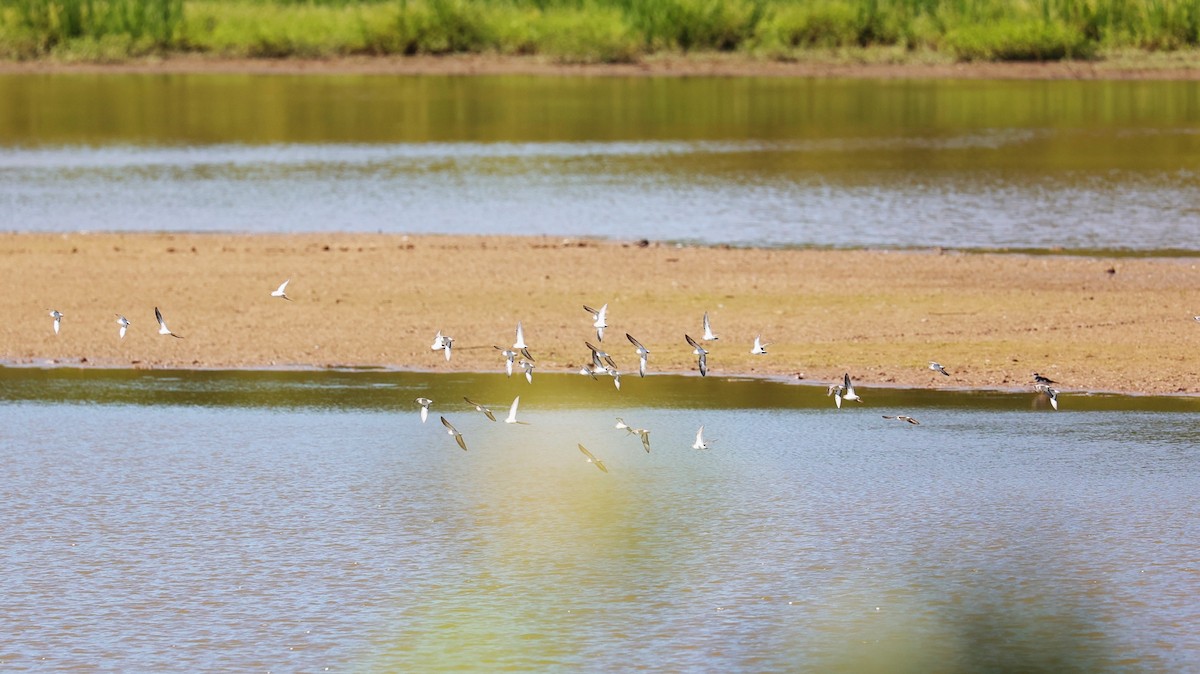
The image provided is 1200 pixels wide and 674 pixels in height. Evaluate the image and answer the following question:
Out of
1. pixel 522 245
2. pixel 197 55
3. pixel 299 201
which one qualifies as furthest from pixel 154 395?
pixel 197 55

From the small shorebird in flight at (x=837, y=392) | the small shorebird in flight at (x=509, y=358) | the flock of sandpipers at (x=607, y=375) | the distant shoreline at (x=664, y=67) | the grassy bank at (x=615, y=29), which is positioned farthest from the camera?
the grassy bank at (x=615, y=29)

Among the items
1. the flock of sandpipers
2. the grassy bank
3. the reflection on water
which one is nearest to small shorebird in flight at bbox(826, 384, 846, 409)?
the flock of sandpipers

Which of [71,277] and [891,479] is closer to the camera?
[891,479]

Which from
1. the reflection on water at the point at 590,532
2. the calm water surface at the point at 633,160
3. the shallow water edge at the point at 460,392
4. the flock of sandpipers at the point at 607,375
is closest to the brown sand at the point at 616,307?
the shallow water edge at the point at 460,392

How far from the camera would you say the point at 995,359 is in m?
16.6

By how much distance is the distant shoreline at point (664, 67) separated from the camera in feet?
194

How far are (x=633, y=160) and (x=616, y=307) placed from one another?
1736cm

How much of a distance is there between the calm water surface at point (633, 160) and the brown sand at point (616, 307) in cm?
280

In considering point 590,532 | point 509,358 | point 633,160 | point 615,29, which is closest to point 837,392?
point 509,358

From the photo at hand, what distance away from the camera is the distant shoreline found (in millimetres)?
59281

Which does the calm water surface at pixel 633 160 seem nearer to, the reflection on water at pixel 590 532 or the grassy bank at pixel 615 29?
the grassy bank at pixel 615 29

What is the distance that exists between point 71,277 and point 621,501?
1059 cm

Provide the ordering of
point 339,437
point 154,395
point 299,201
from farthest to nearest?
point 299,201, point 154,395, point 339,437

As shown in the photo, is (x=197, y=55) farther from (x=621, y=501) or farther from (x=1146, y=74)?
(x=621, y=501)
